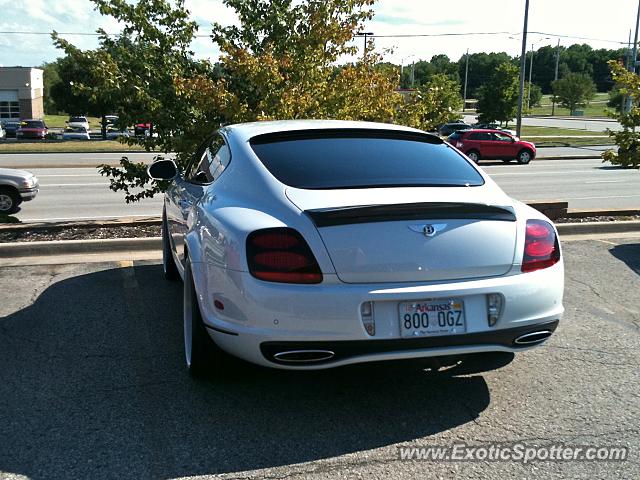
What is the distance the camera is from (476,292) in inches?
135

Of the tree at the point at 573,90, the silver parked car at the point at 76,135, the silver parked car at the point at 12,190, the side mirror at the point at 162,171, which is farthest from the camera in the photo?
the tree at the point at 573,90

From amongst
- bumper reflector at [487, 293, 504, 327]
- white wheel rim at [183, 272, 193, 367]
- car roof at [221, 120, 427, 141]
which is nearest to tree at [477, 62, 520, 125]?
car roof at [221, 120, 427, 141]

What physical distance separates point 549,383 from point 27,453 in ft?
9.66

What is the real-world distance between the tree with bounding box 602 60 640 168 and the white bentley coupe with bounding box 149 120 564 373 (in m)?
6.90

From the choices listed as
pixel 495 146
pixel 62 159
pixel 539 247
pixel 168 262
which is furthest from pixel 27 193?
pixel 495 146

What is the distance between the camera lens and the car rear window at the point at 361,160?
3.87 metres

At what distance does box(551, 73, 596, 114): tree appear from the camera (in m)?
90.6

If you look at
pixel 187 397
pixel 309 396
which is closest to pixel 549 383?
pixel 309 396

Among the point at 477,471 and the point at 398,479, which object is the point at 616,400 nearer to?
the point at 477,471

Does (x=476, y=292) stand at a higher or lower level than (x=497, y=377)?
higher

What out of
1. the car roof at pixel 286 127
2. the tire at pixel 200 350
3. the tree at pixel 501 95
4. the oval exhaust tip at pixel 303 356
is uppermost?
the tree at pixel 501 95

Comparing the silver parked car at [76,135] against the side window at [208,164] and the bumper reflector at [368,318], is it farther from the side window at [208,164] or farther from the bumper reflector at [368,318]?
the bumper reflector at [368,318]

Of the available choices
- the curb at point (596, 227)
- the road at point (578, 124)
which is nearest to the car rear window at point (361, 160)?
the curb at point (596, 227)

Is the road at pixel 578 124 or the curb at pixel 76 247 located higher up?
the road at pixel 578 124
